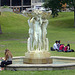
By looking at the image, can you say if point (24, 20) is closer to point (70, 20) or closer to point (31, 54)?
point (70, 20)

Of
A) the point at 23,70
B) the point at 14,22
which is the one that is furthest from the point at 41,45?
the point at 14,22

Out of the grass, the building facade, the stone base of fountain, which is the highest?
the building facade

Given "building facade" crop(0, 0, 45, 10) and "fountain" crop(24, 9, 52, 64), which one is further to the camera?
"building facade" crop(0, 0, 45, 10)

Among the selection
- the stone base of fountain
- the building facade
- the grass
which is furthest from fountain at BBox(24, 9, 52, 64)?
the building facade

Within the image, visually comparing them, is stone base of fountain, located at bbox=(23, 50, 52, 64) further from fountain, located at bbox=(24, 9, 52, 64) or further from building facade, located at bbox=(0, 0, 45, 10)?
building facade, located at bbox=(0, 0, 45, 10)

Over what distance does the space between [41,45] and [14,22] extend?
43896mm

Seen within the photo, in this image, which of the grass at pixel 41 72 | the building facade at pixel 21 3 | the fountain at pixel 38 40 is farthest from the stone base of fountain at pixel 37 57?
the building facade at pixel 21 3

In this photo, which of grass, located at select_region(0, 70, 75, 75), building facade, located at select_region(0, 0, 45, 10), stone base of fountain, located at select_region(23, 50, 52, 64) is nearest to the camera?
grass, located at select_region(0, 70, 75, 75)

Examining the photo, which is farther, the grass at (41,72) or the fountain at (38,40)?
the fountain at (38,40)

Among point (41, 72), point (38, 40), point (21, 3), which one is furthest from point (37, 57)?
point (21, 3)

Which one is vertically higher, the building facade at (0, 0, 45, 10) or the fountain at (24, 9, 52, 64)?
the building facade at (0, 0, 45, 10)

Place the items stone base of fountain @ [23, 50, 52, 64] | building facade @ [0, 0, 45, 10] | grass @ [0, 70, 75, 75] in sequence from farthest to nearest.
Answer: building facade @ [0, 0, 45, 10] < stone base of fountain @ [23, 50, 52, 64] < grass @ [0, 70, 75, 75]

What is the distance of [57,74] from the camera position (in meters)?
13.6

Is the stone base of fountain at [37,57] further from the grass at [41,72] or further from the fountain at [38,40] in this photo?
the grass at [41,72]
